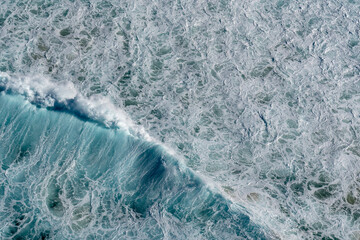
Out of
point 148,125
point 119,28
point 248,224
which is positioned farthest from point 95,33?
point 248,224

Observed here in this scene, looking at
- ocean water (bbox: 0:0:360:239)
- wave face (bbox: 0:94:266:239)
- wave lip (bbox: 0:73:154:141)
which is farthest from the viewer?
wave lip (bbox: 0:73:154:141)

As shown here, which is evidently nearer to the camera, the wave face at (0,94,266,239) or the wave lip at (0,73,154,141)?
the wave face at (0,94,266,239)

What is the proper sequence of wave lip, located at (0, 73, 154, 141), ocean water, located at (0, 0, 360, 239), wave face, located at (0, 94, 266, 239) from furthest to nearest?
wave lip, located at (0, 73, 154, 141)
ocean water, located at (0, 0, 360, 239)
wave face, located at (0, 94, 266, 239)

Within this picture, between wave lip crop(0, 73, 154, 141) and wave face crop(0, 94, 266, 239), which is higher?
wave lip crop(0, 73, 154, 141)

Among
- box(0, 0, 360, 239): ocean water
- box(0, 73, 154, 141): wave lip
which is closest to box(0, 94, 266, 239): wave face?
box(0, 0, 360, 239): ocean water

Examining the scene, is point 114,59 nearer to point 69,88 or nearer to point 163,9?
point 69,88

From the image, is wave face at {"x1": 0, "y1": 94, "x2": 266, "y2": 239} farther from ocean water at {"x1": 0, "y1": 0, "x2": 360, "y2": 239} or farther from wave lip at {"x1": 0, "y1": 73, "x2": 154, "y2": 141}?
wave lip at {"x1": 0, "y1": 73, "x2": 154, "y2": 141}

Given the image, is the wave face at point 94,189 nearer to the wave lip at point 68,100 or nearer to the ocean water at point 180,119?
the ocean water at point 180,119

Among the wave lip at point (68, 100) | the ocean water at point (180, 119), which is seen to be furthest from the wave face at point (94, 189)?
the wave lip at point (68, 100)
